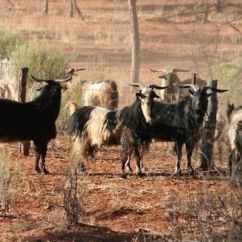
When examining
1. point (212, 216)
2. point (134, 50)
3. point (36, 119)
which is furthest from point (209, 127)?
point (134, 50)

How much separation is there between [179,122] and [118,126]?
1.17m

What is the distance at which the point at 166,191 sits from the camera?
500 inches

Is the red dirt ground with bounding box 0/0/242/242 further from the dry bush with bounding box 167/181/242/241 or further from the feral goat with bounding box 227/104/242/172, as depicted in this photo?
the feral goat with bounding box 227/104/242/172

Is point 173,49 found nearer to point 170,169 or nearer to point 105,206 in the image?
point 170,169

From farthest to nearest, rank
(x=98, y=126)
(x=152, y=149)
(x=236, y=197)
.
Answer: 1. (x=152, y=149)
2. (x=98, y=126)
3. (x=236, y=197)

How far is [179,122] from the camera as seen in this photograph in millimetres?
14867

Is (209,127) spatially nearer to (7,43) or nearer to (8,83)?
(8,83)

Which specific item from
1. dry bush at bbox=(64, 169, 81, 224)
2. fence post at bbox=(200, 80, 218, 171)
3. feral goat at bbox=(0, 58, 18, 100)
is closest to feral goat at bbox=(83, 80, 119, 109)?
feral goat at bbox=(0, 58, 18, 100)

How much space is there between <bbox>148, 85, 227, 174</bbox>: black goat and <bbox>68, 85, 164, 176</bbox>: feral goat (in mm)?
299

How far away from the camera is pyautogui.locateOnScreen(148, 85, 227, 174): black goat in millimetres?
14430

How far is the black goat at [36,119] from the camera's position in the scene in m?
14.0

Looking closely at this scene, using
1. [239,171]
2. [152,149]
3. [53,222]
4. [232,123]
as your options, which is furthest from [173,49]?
[239,171]

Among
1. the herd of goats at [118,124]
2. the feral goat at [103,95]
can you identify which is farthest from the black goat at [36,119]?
the feral goat at [103,95]

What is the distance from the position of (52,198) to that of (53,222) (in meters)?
1.52
